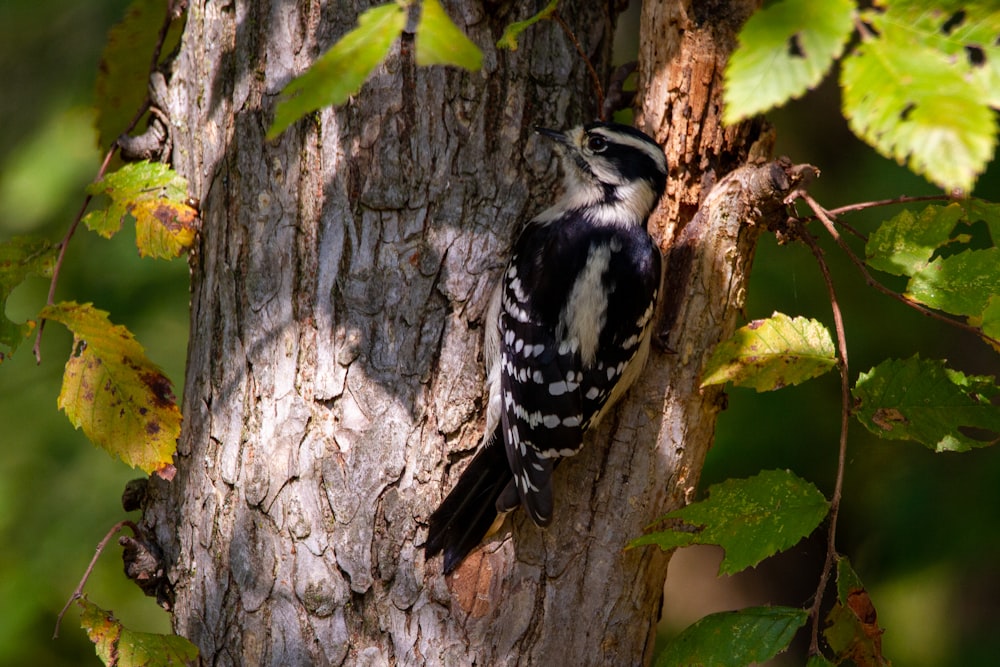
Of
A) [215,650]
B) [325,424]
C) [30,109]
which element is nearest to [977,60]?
[325,424]

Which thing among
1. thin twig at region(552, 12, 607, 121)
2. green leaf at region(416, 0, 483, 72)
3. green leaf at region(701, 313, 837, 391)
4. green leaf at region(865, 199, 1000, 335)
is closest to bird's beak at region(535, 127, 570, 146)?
thin twig at region(552, 12, 607, 121)

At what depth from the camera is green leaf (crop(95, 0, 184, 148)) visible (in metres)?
3.31

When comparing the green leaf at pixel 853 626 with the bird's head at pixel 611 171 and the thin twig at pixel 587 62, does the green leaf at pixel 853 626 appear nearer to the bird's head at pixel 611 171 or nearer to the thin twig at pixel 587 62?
the bird's head at pixel 611 171

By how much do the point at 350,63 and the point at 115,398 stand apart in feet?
5.26

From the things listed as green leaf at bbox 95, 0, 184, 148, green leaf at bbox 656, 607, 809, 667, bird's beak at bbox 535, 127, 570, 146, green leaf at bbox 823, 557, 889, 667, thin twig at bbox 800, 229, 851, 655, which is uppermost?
green leaf at bbox 95, 0, 184, 148

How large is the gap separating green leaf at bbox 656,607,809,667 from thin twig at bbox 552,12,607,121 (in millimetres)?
1710

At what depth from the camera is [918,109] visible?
1.32m

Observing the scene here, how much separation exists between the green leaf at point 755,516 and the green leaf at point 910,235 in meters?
0.67

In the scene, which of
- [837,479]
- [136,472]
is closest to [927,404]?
[837,479]

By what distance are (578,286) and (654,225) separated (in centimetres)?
36

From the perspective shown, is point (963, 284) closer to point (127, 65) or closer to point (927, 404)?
point (927, 404)

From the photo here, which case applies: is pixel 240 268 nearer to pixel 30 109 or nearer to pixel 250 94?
pixel 250 94

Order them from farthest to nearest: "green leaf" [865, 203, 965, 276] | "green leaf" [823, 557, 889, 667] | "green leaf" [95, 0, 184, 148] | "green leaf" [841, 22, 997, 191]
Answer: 1. "green leaf" [95, 0, 184, 148]
2. "green leaf" [865, 203, 965, 276]
3. "green leaf" [823, 557, 889, 667]
4. "green leaf" [841, 22, 997, 191]

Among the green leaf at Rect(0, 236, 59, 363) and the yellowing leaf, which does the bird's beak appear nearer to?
the yellowing leaf
